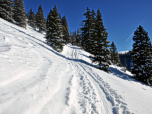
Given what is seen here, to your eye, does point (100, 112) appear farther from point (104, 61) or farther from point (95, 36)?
point (95, 36)

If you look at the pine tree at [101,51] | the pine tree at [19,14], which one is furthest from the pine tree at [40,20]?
the pine tree at [101,51]

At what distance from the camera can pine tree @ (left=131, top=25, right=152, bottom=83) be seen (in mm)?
11480

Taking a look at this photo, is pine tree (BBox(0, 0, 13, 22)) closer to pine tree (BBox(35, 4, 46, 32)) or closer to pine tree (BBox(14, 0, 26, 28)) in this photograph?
pine tree (BBox(14, 0, 26, 28))

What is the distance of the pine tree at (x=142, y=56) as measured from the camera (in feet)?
37.7

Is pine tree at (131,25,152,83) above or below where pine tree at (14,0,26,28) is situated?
below

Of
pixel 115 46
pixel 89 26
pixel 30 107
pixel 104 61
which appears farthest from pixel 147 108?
pixel 115 46

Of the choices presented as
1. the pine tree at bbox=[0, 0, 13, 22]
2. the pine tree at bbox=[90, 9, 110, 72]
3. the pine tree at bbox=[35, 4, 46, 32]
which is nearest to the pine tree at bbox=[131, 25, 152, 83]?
the pine tree at bbox=[90, 9, 110, 72]

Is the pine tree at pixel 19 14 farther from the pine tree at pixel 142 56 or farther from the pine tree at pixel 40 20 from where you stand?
the pine tree at pixel 142 56

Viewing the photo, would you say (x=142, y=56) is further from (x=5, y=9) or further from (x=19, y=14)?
(x=19, y=14)

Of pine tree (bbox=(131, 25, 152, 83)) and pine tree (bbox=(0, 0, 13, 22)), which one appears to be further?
pine tree (bbox=(0, 0, 13, 22))

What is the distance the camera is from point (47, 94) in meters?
2.50

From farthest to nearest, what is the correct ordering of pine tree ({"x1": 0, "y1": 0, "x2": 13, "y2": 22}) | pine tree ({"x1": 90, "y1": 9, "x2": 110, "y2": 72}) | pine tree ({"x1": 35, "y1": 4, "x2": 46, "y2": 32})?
pine tree ({"x1": 35, "y1": 4, "x2": 46, "y2": 32})
pine tree ({"x1": 0, "y1": 0, "x2": 13, "y2": 22})
pine tree ({"x1": 90, "y1": 9, "x2": 110, "y2": 72})

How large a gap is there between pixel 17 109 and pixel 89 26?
25.2m

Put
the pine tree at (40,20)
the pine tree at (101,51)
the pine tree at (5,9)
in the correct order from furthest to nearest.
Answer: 1. the pine tree at (40,20)
2. the pine tree at (5,9)
3. the pine tree at (101,51)
